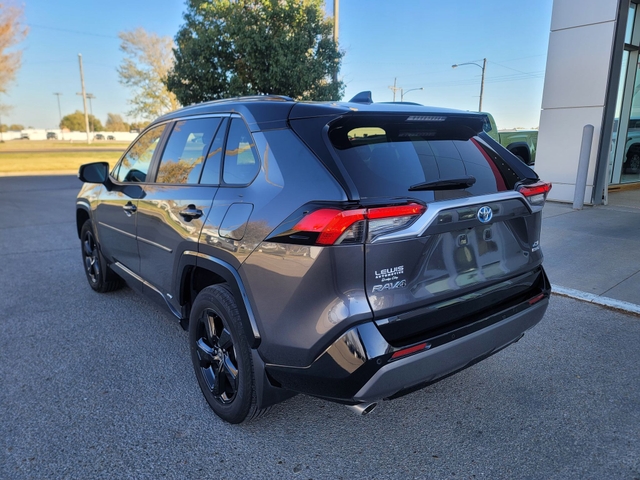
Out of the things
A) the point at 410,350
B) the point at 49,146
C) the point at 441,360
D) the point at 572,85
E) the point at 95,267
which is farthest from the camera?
the point at 49,146

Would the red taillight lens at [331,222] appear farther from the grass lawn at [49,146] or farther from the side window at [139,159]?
the grass lawn at [49,146]

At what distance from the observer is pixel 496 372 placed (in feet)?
10.8

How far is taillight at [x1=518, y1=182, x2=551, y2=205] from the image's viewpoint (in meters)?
2.61

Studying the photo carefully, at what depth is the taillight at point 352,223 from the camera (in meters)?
1.97

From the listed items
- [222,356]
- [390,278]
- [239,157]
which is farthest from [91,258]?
[390,278]

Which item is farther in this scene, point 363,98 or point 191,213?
point 363,98

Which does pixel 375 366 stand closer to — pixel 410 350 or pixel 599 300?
pixel 410 350

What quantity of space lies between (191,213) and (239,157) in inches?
19.1

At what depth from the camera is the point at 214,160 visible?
113 inches

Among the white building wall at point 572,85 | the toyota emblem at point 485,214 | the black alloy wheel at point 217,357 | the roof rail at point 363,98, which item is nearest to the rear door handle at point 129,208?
the black alloy wheel at point 217,357

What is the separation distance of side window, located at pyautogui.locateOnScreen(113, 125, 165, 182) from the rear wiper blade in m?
2.35

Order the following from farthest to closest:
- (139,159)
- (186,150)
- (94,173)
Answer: (94,173) → (139,159) → (186,150)

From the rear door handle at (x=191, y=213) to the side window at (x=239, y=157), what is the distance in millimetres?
261

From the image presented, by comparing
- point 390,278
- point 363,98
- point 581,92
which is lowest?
point 390,278
